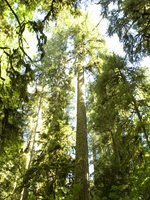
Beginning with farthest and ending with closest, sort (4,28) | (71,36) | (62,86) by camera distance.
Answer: (62,86), (71,36), (4,28)

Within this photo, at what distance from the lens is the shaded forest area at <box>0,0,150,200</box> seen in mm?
3816

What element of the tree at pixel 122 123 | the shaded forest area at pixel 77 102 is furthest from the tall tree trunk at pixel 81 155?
the tree at pixel 122 123

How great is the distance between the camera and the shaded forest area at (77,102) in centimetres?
382

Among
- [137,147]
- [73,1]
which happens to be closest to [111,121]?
[137,147]

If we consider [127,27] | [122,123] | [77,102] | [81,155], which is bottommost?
[81,155]

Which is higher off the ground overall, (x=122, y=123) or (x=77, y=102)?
(x=77, y=102)

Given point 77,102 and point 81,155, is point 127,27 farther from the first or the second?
point 81,155

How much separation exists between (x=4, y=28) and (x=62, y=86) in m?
6.38

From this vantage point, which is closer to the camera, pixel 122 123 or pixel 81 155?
pixel 81 155

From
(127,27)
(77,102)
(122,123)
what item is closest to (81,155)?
(77,102)

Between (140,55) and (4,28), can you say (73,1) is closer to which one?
(4,28)

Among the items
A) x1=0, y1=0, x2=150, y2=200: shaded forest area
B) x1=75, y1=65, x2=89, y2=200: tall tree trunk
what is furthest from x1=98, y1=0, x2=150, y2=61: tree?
x1=75, y1=65, x2=89, y2=200: tall tree trunk

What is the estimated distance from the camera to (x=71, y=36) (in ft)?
32.8

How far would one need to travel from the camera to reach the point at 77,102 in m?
7.24
